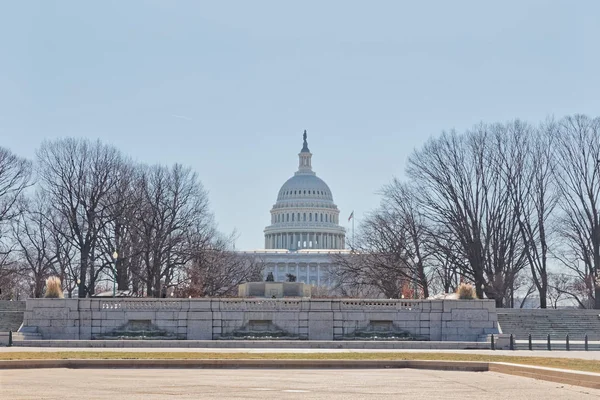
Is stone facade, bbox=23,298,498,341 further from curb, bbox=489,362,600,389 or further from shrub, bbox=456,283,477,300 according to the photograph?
curb, bbox=489,362,600,389

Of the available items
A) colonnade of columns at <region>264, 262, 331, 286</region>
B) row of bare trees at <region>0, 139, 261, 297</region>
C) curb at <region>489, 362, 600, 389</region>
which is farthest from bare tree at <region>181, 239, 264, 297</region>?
colonnade of columns at <region>264, 262, 331, 286</region>

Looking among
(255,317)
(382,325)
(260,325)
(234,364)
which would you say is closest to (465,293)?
(382,325)

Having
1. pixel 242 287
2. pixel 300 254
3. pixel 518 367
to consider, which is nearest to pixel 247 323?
pixel 242 287

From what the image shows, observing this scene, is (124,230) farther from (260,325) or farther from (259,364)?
(259,364)

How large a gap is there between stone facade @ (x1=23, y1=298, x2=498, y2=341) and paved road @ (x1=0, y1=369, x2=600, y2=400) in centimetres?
2352

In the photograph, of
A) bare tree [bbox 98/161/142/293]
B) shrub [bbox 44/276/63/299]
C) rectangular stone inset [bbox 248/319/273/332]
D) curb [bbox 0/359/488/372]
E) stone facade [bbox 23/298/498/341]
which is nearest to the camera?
curb [bbox 0/359/488/372]

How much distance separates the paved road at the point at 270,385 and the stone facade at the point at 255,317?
77.2 ft

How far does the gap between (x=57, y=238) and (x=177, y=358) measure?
1827 inches

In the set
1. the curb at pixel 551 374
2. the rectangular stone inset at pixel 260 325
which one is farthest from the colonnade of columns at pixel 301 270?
the curb at pixel 551 374

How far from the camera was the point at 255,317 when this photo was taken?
5238 centimetres

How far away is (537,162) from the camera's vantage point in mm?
68625

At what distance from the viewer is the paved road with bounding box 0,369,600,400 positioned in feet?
65.0

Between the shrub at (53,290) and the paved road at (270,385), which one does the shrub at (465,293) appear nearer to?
the shrub at (53,290)

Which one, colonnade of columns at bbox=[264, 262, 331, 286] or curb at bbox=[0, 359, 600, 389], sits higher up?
colonnade of columns at bbox=[264, 262, 331, 286]
